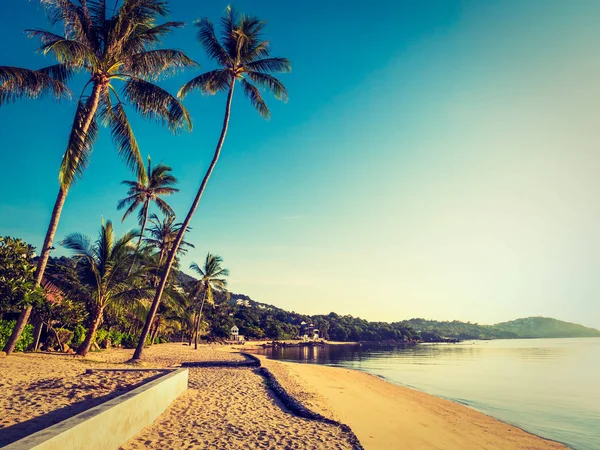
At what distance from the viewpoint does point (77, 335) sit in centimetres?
2064

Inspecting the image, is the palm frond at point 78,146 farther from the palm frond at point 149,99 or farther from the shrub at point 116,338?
the shrub at point 116,338

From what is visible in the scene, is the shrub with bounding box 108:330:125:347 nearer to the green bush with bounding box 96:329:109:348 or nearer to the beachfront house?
the green bush with bounding box 96:329:109:348

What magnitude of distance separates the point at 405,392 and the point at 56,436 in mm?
18522

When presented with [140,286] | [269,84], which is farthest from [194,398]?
[269,84]

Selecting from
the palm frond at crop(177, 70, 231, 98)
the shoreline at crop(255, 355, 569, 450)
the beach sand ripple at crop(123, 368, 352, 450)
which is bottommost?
the shoreline at crop(255, 355, 569, 450)

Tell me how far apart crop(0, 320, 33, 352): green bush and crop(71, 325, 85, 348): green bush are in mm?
3629

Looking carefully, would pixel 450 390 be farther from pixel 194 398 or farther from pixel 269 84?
pixel 269 84

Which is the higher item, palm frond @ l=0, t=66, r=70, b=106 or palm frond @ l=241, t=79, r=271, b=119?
palm frond @ l=241, t=79, r=271, b=119

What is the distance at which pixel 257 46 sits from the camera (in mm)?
17438

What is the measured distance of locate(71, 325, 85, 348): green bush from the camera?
2039 cm

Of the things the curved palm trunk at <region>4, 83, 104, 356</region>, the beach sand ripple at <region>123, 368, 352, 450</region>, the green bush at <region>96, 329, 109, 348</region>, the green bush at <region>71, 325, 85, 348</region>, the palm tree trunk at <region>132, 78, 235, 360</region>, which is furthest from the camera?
the green bush at <region>96, 329, 109, 348</region>

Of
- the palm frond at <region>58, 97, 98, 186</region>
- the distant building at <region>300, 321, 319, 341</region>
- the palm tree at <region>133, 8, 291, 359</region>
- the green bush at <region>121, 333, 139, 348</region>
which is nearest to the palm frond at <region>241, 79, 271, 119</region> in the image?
the palm tree at <region>133, 8, 291, 359</region>

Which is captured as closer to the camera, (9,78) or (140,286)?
(9,78)

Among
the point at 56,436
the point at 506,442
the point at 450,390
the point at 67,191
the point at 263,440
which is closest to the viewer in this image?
the point at 56,436
